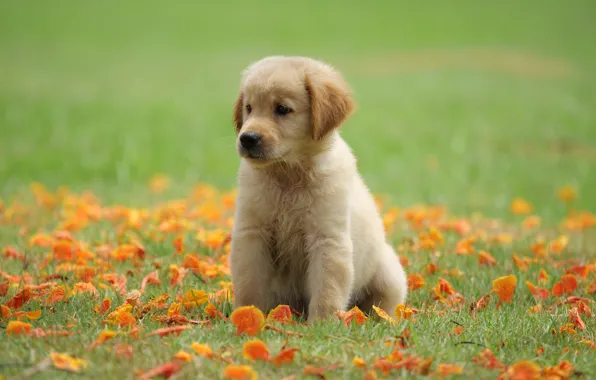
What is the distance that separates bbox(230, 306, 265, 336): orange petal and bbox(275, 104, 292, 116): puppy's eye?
3.40 feet

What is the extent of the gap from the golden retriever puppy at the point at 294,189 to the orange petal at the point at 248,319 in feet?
1.61

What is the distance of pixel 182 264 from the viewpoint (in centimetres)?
523

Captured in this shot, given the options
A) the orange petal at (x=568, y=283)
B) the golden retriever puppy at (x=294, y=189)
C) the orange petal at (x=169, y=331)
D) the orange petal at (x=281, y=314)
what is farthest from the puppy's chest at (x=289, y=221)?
the orange petal at (x=568, y=283)

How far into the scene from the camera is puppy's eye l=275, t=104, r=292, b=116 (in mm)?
4039

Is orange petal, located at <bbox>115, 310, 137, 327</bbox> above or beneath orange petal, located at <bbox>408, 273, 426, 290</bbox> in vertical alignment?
above

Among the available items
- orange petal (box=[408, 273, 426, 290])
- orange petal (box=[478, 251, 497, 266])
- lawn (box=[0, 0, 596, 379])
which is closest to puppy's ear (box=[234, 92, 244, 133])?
lawn (box=[0, 0, 596, 379])

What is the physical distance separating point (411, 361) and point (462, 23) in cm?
2086

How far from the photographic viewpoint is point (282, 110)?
159 inches

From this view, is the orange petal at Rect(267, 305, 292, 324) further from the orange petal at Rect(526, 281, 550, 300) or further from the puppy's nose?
the orange petal at Rect(526, 281, 550, 300)

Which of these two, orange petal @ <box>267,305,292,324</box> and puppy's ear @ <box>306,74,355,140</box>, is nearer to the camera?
orange petal @ <box>267,305,292,324</box>

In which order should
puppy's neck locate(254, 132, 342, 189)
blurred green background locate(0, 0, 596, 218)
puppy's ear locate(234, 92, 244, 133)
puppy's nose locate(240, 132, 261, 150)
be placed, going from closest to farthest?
puppy's nose locate(240, 132, 261, 150) → puppy's neck locate(254, 132, 342, 189) → puppy's ear locate(234, 92, 244, 133) → blurred green background locate(0, 0, 596, 218)

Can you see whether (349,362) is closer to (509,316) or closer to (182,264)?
(509,316)

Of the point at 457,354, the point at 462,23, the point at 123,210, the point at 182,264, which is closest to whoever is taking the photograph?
the point at 457,354

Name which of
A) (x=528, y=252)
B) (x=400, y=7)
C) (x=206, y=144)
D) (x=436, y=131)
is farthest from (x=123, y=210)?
(x=400, y=7)
